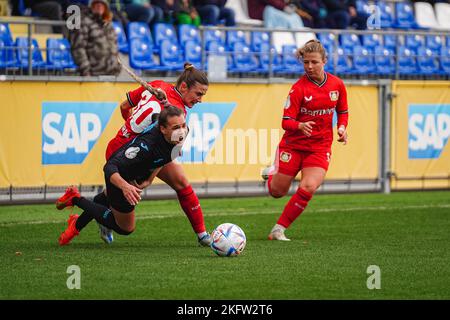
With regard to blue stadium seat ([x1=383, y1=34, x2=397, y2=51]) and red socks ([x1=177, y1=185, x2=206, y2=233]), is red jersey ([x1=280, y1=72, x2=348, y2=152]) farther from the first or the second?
blue stadium seat ([x1=383, y1=34, x2=397, y2=51])

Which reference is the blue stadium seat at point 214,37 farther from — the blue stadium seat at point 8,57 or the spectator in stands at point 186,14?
the blue stadium seat at point 8,57

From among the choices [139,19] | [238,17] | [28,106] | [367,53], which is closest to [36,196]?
[28,106]

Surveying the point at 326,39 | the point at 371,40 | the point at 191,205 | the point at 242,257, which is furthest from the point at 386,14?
the point at 242,257

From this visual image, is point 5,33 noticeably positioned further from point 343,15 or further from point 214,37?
point 343,15

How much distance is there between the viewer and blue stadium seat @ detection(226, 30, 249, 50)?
65.7 ft

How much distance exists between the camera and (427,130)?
733 inches

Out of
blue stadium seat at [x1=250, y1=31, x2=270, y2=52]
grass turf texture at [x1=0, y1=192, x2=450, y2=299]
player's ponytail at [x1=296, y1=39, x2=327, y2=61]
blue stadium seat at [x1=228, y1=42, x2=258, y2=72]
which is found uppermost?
player's ponytail at [x1=296, y1=39, x2=327, y2=61]

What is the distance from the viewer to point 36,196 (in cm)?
1559

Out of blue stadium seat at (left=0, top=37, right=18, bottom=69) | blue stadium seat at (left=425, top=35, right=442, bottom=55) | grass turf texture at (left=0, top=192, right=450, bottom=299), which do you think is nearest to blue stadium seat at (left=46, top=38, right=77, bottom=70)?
blue stadium seat at (left=0, top=37, right=18, bottom=69)

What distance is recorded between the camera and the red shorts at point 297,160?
12.1 metres

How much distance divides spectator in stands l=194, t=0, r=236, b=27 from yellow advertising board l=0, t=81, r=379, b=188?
557 cm
